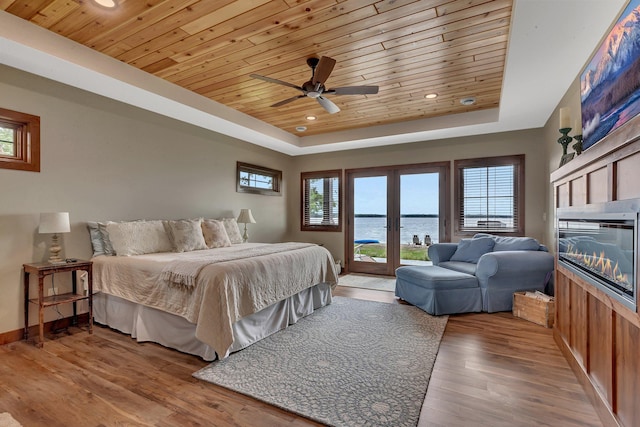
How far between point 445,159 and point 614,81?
10.8 ft

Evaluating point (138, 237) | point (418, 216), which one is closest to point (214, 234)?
point (138, 237)

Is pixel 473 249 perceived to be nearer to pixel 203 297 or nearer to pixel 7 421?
pixel 203 297

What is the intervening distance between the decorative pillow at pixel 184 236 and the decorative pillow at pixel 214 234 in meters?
0.15

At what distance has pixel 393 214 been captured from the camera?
19.0 feet

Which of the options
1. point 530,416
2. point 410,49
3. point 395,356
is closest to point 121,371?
point 395,356

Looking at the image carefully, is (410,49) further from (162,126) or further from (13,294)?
(13,294)

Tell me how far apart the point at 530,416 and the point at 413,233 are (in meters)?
3.98

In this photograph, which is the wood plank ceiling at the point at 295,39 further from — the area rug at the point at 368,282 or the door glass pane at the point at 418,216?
the area rug at the point at 368,282

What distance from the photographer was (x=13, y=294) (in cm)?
281

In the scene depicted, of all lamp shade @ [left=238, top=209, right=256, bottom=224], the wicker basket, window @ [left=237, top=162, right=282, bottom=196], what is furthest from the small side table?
the wicker basket

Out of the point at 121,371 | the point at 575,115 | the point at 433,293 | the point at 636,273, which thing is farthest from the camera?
the point at 433,293

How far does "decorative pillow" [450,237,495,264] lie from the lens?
4285 millimetres

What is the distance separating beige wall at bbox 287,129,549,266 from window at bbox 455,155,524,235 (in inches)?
4.2

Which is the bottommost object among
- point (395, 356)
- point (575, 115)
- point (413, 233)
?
point (395, 356)
